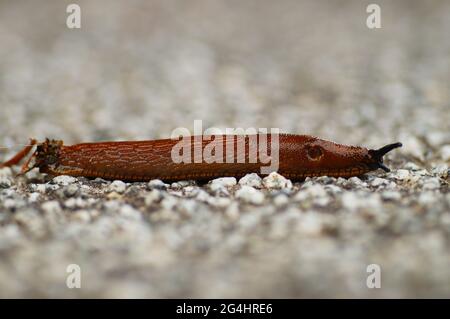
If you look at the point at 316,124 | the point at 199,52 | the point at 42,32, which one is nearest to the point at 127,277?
the point at 316,124

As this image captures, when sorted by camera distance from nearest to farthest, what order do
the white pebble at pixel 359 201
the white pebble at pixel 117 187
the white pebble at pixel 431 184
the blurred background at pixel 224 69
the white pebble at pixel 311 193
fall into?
the white pebble at pixel 359 201 → the white pebble at pixel 311 193 → the white pebble at pixel 431 184 → the white pebble at pixel 117 187 → the blurred background at pixel 224 69

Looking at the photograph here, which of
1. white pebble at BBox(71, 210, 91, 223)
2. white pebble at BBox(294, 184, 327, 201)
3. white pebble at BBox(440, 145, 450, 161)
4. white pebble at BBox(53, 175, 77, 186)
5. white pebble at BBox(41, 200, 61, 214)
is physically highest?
white pebble at BBox(440, 145, 450, 161)

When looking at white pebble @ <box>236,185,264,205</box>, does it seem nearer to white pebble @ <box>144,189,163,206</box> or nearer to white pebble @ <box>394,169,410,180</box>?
white pebble @ <box>144,189,163,206</box>

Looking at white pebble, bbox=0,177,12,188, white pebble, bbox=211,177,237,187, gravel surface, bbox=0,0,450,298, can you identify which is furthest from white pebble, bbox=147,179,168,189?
white pebble, bbox=0,177,12,188

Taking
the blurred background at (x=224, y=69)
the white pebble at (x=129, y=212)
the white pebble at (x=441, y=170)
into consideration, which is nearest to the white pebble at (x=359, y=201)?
the white pebble at (x=441, y=170)

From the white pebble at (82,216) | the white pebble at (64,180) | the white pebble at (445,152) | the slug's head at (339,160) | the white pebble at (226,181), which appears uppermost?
the white pebble at (445,152)

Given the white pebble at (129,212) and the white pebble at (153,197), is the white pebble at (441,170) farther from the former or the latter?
the white pebble at (129,212)

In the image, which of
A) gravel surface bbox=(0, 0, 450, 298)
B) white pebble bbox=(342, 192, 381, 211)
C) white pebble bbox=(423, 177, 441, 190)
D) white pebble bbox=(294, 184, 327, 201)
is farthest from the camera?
white pebble bbox=(423, 177, 441, 190)

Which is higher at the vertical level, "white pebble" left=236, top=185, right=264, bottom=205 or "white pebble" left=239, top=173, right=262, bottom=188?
"white pebble" left=239, top=173, right=262, bottom=188
